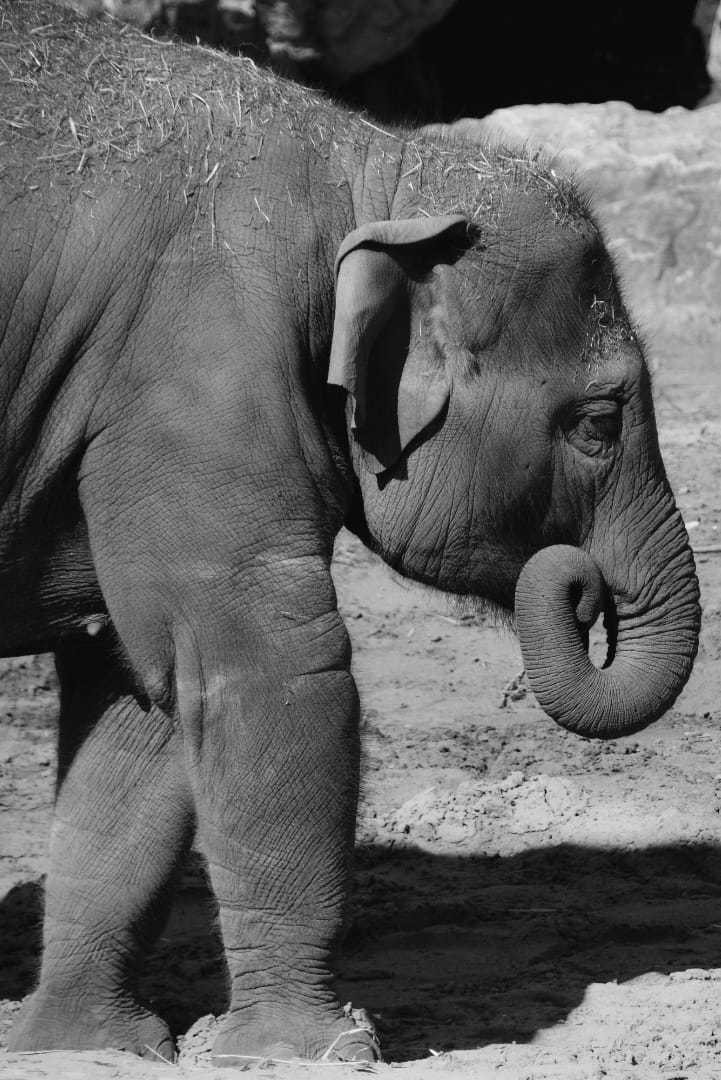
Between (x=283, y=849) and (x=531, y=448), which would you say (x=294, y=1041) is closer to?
(x=283, y=849)

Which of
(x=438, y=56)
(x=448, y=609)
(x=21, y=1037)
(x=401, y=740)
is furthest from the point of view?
(x=438, y=56)

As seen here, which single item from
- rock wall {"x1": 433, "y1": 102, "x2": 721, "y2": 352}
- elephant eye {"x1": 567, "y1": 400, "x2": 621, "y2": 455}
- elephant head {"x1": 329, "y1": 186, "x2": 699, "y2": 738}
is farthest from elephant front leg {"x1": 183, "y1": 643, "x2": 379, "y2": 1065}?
rock wall {"x1": 433, "y1": 102, "x2": 721, "y2": 352}

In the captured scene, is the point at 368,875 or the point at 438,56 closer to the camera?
the point at 368,875

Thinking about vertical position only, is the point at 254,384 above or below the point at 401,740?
above

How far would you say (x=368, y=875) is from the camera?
19.5 feet

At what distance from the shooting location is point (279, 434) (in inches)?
162

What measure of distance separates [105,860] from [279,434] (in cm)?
155

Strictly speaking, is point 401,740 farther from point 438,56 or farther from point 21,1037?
point 438,56

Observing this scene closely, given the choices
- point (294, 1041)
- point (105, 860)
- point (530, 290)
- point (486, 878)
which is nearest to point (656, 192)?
point (486, 878)

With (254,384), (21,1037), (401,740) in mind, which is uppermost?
(254,384)

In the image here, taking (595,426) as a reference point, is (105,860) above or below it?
below

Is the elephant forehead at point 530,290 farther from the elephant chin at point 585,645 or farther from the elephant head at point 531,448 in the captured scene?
the elephant chin at point 585,645

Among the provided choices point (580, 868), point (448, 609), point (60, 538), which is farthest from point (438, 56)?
point (60, 538)

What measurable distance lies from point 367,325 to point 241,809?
1.23 m
